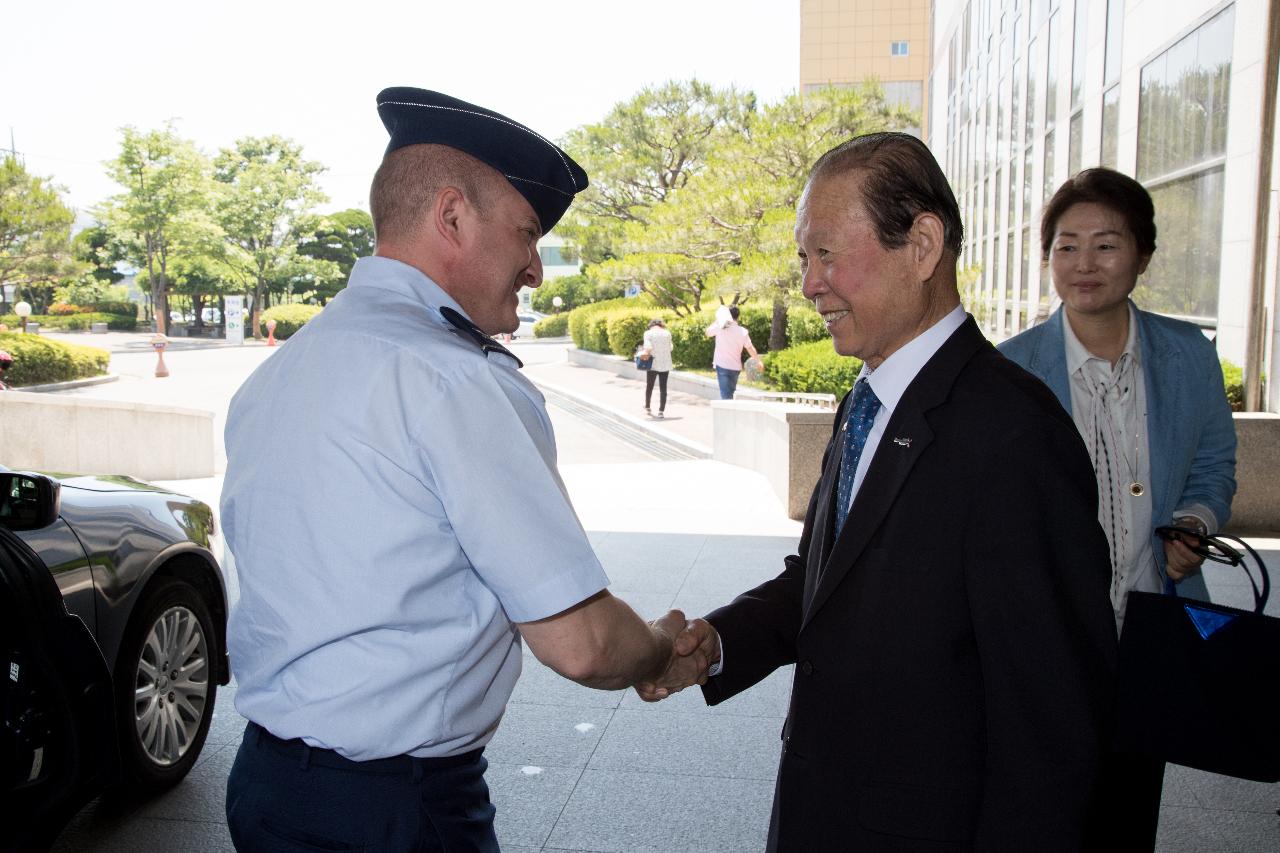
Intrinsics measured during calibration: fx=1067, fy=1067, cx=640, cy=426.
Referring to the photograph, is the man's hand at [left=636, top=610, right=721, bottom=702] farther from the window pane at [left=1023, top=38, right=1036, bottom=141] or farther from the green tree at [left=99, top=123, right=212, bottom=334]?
the green tree at [left=99, top=123, right=212, bottom=334]

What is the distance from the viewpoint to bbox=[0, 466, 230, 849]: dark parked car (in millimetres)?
2455

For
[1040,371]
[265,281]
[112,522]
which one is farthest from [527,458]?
[265,281]

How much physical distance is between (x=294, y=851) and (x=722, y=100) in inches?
1430

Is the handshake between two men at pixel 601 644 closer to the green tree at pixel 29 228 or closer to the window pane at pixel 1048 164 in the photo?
the window pane at pixel 1048 164

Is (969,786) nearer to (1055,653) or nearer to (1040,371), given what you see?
(1055,653)

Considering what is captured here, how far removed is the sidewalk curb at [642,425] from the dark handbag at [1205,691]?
939 centimetres

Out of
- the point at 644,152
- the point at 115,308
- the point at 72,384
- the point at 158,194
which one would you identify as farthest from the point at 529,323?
the point at 72,384

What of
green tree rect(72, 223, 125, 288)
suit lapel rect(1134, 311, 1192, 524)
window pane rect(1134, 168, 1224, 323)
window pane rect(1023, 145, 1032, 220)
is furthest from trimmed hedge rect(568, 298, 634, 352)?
green tree rect(72, 223, 125, 288)

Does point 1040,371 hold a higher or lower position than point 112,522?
higher

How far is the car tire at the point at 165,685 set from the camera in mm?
3777

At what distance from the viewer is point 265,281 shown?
56969 mm

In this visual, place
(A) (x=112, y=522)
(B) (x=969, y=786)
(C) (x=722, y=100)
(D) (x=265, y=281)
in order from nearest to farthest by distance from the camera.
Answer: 1. (B) (x=969, y=786)
2. (A) (x=112, y=522)
3. (C) (x=722, y=100)
4. (D) (x=265, y=281)

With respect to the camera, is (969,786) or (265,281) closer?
(969,786)

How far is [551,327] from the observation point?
5275 centimetres
